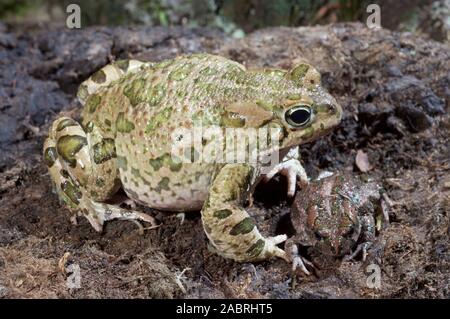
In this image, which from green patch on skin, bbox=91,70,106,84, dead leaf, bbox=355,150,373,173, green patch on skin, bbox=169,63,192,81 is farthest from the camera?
dead leaf, bbox=355,150,373,173

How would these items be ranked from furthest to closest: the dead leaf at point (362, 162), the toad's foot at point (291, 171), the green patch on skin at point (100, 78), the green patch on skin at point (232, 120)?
the dead leaf at point (362, 162) → the green patch on skin at point (100, 78) → the toad's foot at point (291, 171) → the green patch on skin at point (232, 120)

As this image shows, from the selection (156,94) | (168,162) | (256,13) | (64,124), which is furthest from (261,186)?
(256,13)

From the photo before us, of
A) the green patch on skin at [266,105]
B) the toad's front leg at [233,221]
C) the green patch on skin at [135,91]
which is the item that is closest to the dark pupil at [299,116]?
the green patch on skin at [266,105]

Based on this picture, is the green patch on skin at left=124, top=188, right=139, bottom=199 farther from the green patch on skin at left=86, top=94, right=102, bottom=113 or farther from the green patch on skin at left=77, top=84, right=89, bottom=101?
the green patch on skin at left=77, top=84, right=89, bottom=101

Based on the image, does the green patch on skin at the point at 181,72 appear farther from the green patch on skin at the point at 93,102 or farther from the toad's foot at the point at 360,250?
the toad's foot at the point at 360,250

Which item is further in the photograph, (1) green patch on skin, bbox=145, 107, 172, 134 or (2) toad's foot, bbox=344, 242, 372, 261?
(1) green patch on skin, bbox=145, 107, 172, 134

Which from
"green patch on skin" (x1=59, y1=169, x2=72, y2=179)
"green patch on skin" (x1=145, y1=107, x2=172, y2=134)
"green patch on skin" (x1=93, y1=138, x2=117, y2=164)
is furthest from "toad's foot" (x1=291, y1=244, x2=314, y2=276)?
"green patch on skin" (x1=59, y1=169, x2=72, y2=179)
